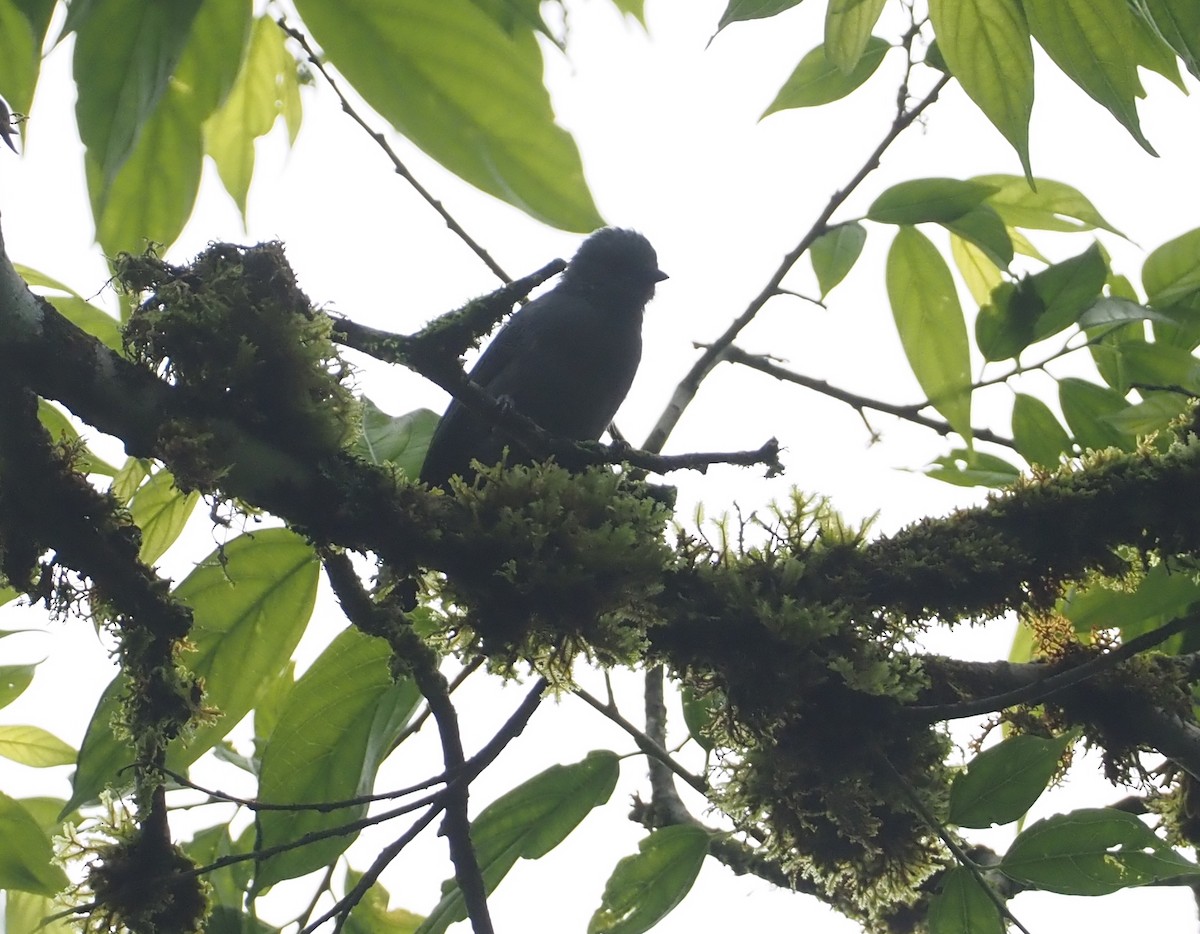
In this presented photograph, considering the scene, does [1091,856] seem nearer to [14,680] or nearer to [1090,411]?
[1090,411]

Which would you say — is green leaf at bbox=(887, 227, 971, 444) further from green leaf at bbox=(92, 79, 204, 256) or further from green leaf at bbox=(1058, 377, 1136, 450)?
green leaf at bbox=(92, 79, 204, 256)

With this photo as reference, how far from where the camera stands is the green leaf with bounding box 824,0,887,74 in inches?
41.0

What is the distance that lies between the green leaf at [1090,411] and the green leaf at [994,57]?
1.23 m

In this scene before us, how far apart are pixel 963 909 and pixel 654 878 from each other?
51cm

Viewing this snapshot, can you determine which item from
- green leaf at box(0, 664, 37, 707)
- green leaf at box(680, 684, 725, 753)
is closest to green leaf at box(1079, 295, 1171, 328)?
green leaf at box(680, 684, 725, 753)

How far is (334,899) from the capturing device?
2016 mm

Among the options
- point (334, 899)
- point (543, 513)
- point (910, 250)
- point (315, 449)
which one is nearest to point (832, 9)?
point (543, 513)

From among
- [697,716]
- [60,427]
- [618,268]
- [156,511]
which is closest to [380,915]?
[697,716]

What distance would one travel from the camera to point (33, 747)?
6.84ft

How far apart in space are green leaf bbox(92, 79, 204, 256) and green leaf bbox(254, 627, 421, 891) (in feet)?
2.83

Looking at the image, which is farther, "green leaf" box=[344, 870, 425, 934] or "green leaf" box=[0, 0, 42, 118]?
"green leaf" box=[344, 870, 425, 934]

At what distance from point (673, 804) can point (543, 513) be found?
125 cm

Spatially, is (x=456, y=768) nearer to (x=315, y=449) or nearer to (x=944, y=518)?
(x=315, y=449)

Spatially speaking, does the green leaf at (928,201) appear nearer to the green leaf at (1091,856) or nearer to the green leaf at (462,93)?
the green leaf at (1091,856)
